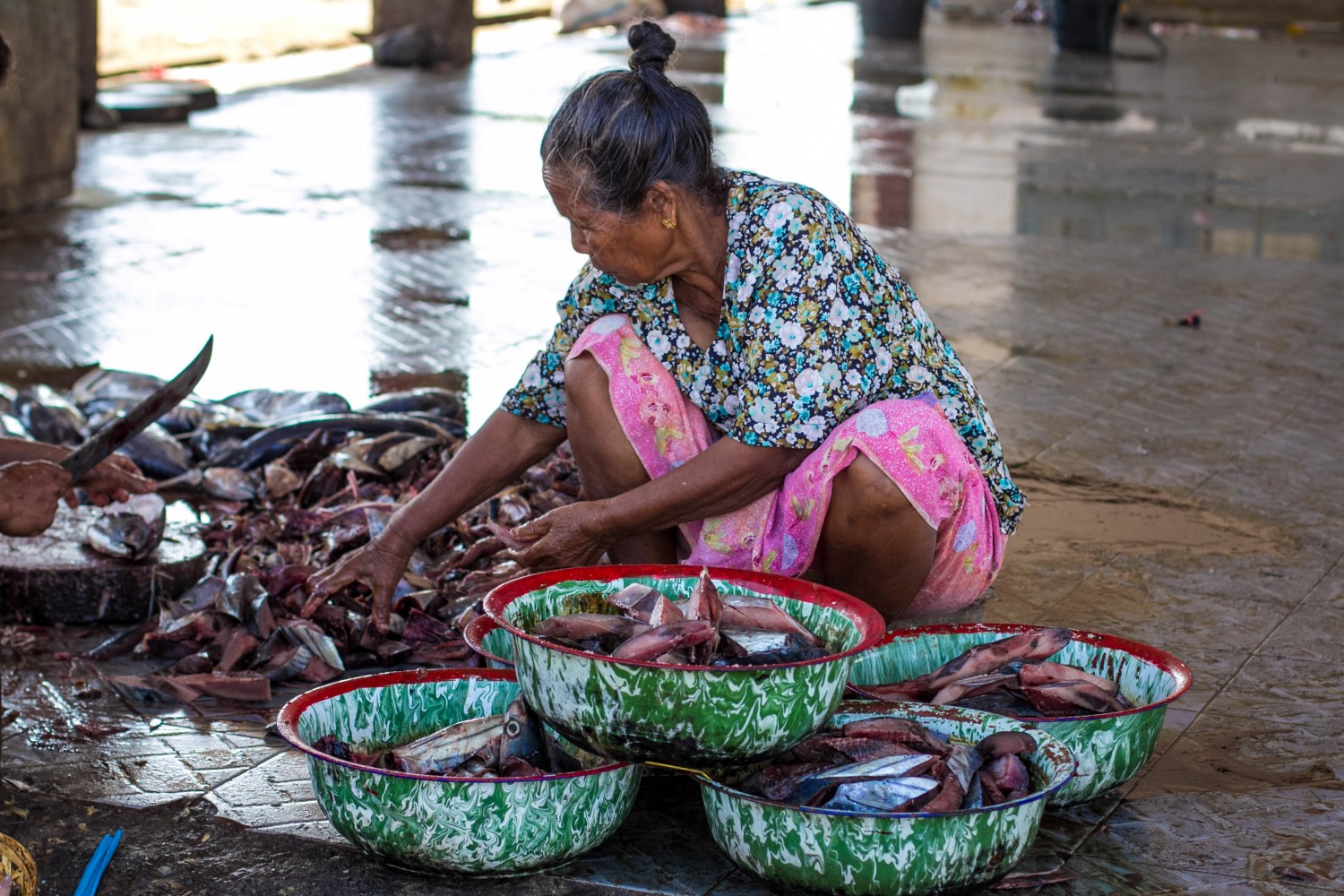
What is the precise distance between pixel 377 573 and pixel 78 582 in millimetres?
865

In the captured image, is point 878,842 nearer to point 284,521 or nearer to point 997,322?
point 284,521

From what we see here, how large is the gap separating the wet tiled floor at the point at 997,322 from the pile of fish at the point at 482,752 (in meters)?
0.17

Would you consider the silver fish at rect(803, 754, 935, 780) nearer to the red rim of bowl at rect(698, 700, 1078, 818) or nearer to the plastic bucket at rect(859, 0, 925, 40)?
the red rim of bowl at rect(698, 700, 1078, 818)

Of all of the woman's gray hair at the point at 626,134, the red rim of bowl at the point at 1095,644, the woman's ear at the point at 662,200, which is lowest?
the red rim of bowl at the point at 1095,644

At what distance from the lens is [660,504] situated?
9.64 ft

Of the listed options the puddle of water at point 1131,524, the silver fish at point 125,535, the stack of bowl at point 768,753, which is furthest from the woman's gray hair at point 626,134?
the puddle of water at point 1131,524

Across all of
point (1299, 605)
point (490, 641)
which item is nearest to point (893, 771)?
point (490, 641)

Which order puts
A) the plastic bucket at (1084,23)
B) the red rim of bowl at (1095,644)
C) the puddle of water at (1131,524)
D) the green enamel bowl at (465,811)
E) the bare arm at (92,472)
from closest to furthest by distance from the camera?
1. the green enamel bowl at (465,811)
2. the red rim of bowl at (1095,644)
3. the bare arm at (92,472)
4. the puddle of water at (1131,524)
5. the plastic bucket at (1084,23)

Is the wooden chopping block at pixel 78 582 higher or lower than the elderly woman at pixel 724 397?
lower

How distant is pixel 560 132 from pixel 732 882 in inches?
51.1

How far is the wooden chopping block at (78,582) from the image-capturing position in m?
3.63

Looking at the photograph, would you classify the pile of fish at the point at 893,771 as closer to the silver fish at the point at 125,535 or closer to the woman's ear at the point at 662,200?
the woman's ear at the point at 662,200

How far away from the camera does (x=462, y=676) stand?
2742mm

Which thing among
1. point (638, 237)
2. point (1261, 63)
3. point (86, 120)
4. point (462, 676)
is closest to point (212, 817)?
point (462, 676)
